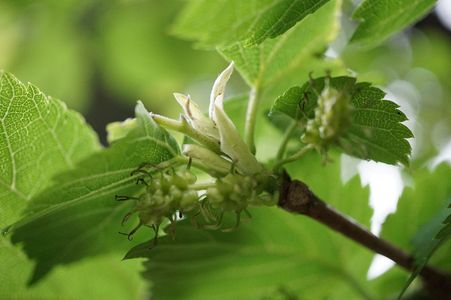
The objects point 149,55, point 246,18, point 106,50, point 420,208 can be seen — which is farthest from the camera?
point 106,50

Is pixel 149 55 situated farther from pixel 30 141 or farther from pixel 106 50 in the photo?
pixel 30 141

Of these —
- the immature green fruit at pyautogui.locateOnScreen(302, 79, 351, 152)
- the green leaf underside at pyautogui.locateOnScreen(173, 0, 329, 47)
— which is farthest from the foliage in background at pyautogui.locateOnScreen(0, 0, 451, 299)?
the immature green fruit at pyautogui.locateOnScreen(302, 79, 351, 152)

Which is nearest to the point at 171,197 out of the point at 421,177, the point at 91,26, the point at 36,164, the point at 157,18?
the point at 36,164

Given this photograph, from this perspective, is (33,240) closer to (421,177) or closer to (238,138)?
(238,138)

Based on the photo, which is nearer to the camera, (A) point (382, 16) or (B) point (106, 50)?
(A) point (382, 16)

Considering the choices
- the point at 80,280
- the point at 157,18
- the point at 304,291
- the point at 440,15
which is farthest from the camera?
the point at 157,18

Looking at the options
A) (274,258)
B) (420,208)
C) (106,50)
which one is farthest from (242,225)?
(106,50)
